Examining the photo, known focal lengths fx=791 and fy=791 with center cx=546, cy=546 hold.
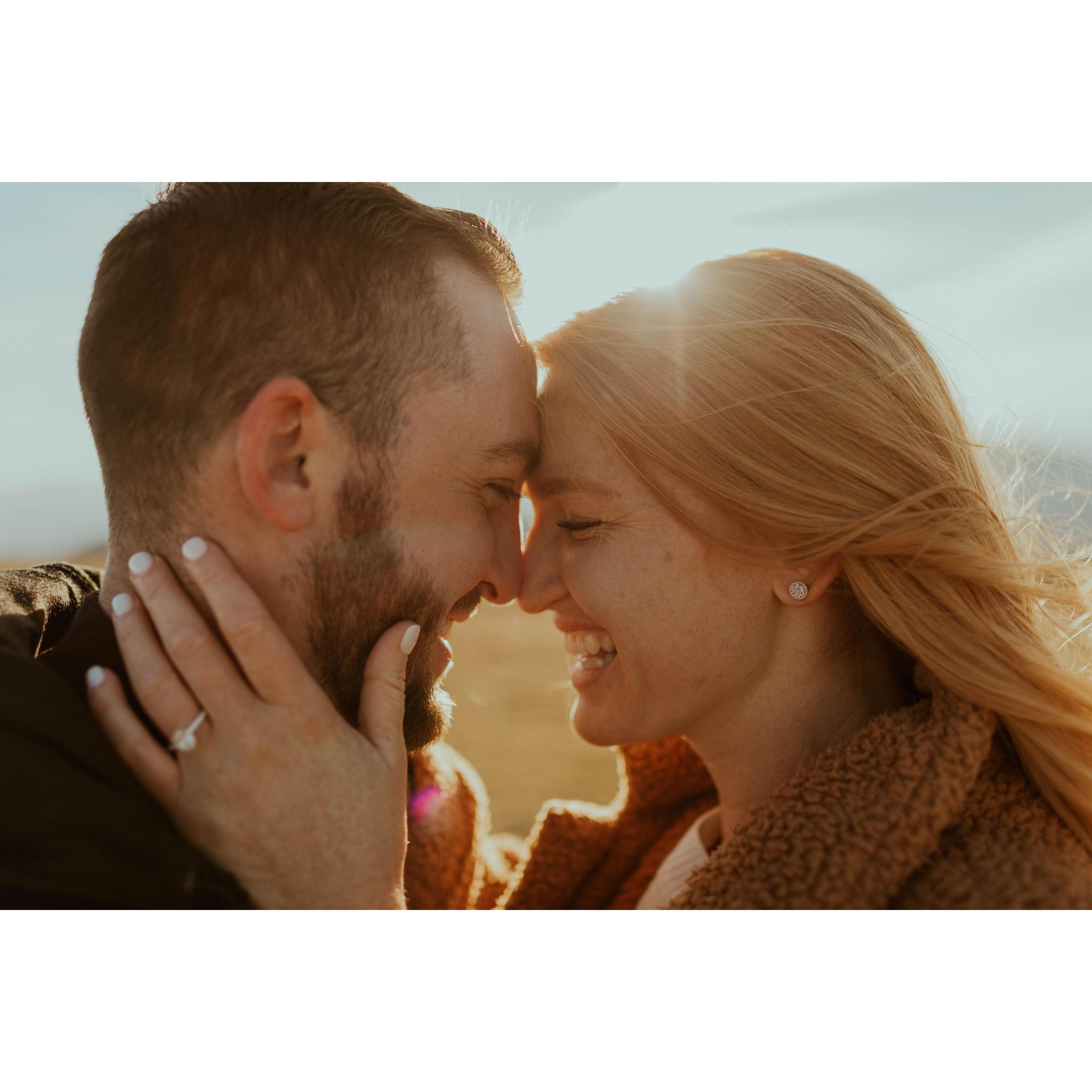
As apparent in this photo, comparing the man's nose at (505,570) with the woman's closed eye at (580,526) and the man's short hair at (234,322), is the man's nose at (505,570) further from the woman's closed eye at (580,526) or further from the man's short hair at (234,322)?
the man's short hair at (234,322)

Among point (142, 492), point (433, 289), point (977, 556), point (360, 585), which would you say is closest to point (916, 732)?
point (977, 556)

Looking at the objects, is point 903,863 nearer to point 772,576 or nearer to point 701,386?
point 772,576

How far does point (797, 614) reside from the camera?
7.25 feet

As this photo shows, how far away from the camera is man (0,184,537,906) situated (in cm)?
192

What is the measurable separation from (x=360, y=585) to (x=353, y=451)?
0.36 metres

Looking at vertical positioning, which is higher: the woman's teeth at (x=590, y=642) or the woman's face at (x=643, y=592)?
the woman's face at (x=643, y=592)

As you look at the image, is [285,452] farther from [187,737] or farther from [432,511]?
[187,737]

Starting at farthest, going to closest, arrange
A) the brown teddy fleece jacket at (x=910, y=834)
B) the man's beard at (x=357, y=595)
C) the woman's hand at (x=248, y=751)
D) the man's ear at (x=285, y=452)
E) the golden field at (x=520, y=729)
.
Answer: the golden field at (x=520, y=729), the man's beard at (x=357, y=595), the man's ear at (x=285, y=452), the woman's hand at (x=248, y=751), the brown teddy fleece jacket at (x=910, y=834)

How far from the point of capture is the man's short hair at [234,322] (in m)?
1.92

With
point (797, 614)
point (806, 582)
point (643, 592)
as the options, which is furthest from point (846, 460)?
point (643, 592)

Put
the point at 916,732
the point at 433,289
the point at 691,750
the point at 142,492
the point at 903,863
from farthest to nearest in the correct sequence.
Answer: the point at 691,750
the point at 433,289
the point at 142,492
the point at 916,732
the point at 903,863

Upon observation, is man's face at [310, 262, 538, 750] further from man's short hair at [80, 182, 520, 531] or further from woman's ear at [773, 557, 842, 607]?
woman's ear at [773, 557, 842, 607]

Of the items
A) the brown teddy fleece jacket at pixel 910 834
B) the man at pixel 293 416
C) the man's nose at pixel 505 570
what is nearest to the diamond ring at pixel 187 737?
the man at pixel 293 416

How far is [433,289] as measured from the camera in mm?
2131
